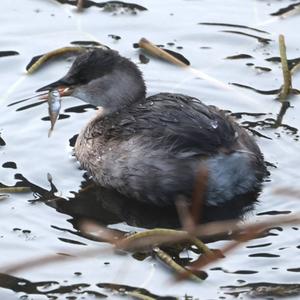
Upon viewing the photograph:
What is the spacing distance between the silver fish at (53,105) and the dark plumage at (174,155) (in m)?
0.28

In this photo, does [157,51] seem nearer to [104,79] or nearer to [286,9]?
[104,79]

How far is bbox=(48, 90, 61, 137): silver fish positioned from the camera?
566 cm

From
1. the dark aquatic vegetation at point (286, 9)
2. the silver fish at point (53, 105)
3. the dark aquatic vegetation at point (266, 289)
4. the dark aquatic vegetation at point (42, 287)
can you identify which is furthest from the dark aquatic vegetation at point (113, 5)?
the dark aquatic vegetation at point (266, 289)

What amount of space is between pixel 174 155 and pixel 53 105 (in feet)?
3.46

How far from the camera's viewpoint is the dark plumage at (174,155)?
5.05 m

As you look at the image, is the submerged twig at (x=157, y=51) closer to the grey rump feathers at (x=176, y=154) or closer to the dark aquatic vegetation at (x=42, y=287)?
the grey rump feathers at (x=176, y=154)

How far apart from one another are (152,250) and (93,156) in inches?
41.7

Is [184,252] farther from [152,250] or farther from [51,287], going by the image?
[51,287]

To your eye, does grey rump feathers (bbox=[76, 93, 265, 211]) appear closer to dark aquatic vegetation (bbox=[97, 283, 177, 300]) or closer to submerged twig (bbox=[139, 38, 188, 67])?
dark aquatic vegetation (bbox=[97, 283, 177, 300])

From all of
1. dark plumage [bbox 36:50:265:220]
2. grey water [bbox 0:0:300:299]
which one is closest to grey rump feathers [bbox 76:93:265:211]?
dark plumage [bbox 36:50:265:220]

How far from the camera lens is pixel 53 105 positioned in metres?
5.70

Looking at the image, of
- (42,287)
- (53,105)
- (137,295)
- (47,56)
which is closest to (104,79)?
(53,105)

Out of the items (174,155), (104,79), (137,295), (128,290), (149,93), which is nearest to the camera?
(137,295)

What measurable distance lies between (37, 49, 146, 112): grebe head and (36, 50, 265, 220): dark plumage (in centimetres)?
22
